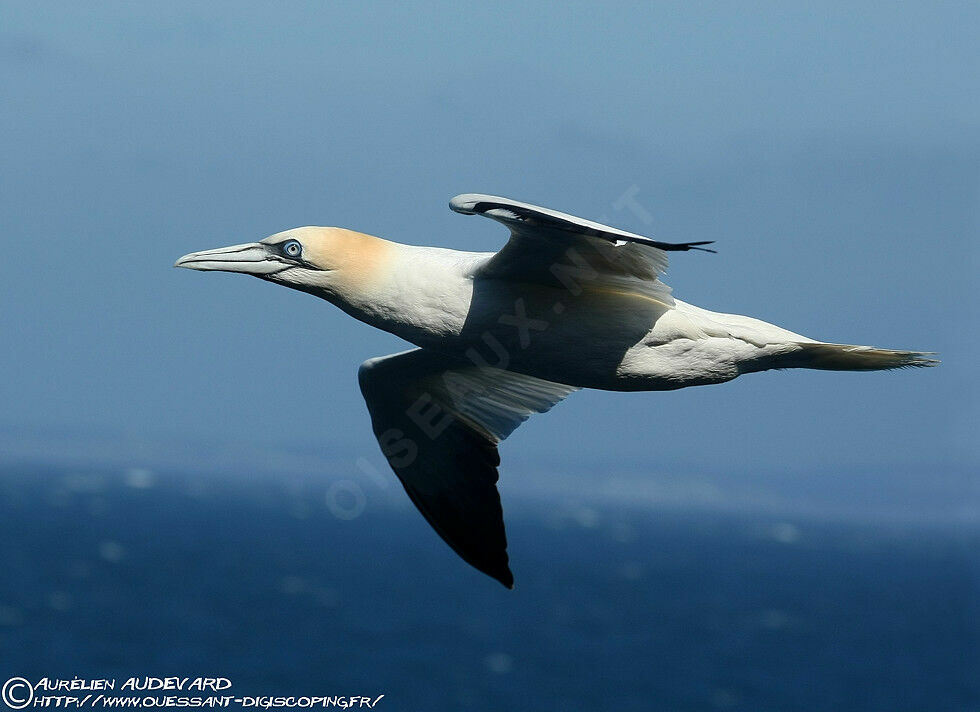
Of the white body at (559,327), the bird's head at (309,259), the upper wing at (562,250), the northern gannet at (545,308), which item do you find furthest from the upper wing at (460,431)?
the upper wing at (562,250)

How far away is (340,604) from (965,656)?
48.5m

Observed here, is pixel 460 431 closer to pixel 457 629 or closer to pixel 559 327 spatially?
pixel 559 327

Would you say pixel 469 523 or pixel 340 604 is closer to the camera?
pixel 469 523

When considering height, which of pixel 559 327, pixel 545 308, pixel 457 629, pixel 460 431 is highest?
pixel 545 308

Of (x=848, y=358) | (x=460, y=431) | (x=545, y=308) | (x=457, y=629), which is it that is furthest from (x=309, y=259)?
(x=457, y=629)

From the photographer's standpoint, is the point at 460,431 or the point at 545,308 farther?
the point at 460,431

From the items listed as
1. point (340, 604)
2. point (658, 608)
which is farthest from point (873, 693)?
point (340, 604)

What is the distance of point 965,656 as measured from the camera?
352 ft

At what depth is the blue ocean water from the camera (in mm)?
79562

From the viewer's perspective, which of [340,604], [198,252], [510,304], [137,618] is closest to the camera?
[510,304]

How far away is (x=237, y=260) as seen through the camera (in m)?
10.3

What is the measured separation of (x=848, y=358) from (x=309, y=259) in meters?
4.07

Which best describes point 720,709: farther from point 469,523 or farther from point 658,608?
point 469,523

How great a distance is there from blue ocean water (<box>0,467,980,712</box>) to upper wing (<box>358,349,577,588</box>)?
6109cm
